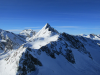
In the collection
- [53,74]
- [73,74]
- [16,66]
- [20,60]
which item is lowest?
[73,74]

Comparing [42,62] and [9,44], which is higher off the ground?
[9,44]

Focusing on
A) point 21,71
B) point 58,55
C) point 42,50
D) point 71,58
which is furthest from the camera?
point 71,58

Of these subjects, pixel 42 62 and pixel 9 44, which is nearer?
pixel 42 62

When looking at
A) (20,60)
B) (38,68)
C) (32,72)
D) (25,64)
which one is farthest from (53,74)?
(20,60)

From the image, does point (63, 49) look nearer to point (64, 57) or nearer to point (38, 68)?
point (64, 57)

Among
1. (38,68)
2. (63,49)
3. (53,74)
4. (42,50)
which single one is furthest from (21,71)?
(63,49)

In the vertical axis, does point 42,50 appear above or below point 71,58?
above

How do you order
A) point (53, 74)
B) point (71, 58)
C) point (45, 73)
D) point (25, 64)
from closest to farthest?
1. point (25, 64)
2. point (45, 73)
3. point (53, 74)
4. point (71, 58)

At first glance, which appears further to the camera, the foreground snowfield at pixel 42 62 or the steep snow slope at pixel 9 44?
the steep snow slope at pixel 9 44

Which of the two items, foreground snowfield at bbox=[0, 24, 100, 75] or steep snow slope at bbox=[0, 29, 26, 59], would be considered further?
steep snow slope at bbox=[0, 29, 26, 59]

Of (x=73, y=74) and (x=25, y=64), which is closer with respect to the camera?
(x=25, y=64)
